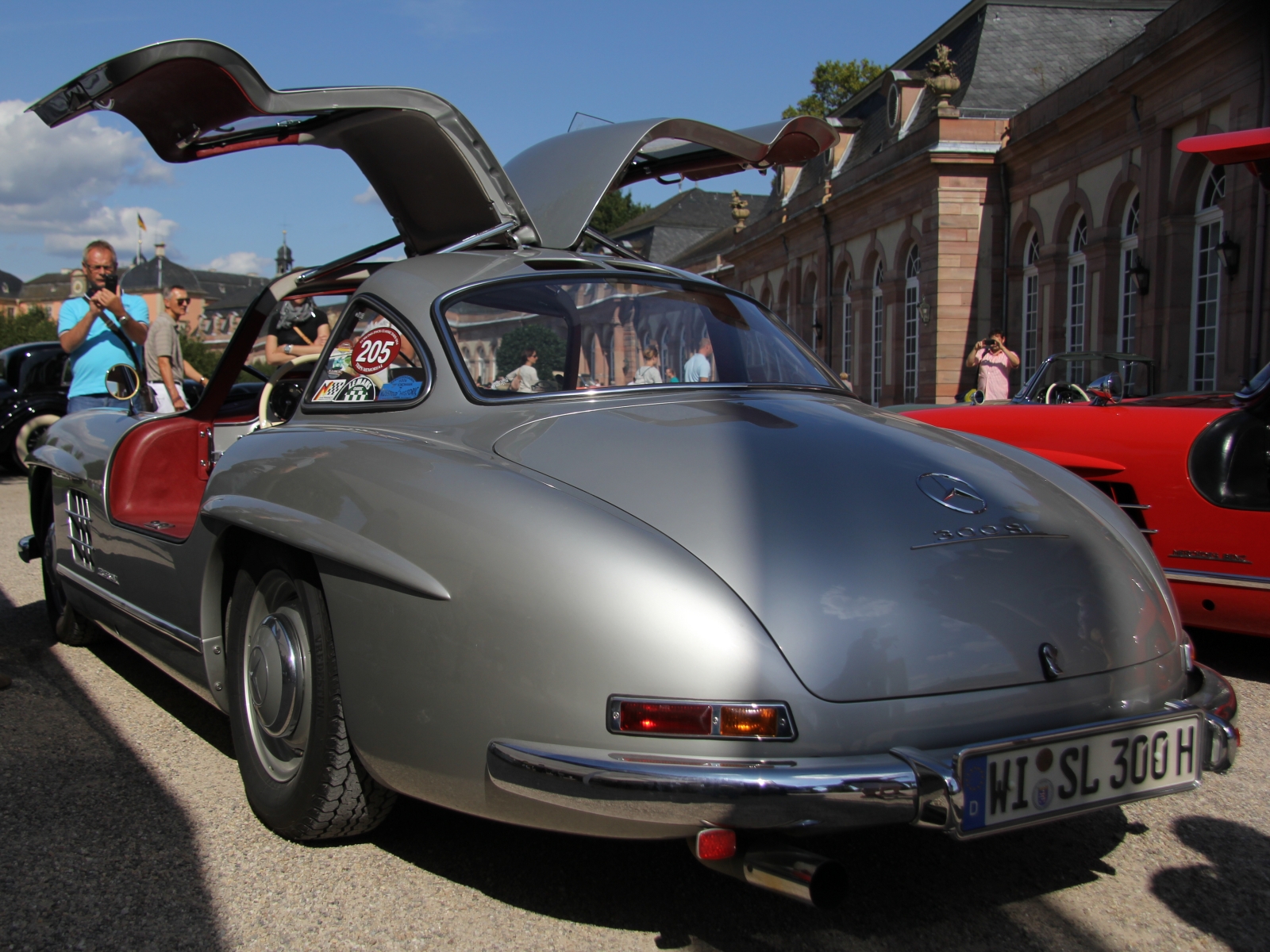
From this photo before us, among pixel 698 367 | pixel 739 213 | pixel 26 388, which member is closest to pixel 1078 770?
pixel 698 367

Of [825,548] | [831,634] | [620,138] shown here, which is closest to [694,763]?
[831,634]

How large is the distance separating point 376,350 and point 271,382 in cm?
152

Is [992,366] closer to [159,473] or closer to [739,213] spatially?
[159,473]

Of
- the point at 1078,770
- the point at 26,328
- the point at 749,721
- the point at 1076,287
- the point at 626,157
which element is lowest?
the point at 1078,770

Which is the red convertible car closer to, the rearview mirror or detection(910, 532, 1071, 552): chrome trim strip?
the rearview mirror

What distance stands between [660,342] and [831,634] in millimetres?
1435

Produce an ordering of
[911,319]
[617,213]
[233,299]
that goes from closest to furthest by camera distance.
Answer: [911,319] < [617,213] < [233,299]

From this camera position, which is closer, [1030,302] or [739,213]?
[1030,302]

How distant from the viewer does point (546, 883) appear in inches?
99.2

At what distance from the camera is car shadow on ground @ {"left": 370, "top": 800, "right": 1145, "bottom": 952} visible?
229 centimetres

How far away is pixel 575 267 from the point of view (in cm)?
342

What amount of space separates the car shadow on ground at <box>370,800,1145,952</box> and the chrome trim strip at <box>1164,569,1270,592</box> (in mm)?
1589

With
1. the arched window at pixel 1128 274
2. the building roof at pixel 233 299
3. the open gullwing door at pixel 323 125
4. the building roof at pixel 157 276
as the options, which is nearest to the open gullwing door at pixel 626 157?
the open gullwing door at pixel 323 125

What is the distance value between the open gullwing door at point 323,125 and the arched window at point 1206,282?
15.3 meters
